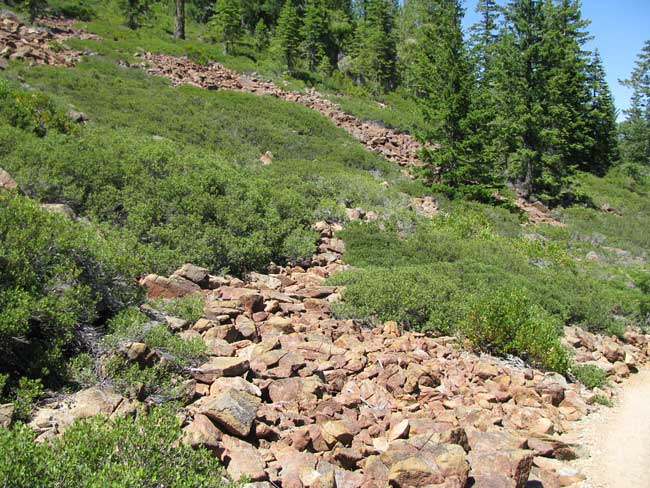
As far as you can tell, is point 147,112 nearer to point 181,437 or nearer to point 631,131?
point 181,437

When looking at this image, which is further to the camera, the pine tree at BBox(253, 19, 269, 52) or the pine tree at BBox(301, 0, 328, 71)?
the pine tree at BBox(301, 0, 328, 71)

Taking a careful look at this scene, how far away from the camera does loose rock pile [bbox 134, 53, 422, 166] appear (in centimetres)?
2291

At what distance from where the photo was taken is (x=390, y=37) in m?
39.7

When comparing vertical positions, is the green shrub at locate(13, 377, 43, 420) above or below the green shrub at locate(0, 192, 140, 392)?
below

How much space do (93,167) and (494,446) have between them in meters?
8.48

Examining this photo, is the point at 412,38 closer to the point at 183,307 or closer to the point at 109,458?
the point at 183,307

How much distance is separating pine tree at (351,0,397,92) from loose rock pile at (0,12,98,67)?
19.8m

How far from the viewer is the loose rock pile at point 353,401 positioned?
3953 mm

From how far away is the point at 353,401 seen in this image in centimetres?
516

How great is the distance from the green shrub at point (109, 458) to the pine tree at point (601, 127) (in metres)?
38.2

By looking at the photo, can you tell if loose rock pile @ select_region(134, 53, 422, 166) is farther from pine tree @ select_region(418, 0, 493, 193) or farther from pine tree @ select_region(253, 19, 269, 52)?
pine tree @ select_region(253, 19, 269, 52)

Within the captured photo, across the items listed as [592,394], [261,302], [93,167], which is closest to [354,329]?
[261,302]

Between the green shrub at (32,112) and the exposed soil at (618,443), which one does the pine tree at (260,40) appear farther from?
the exposed soil at (618,443)

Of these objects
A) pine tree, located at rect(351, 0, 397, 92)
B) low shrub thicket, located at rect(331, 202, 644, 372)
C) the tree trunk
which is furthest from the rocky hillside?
pine tree, located at rect(351, 0, 397, 92)
